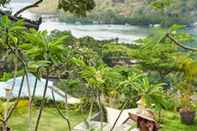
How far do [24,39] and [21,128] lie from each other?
6396mm

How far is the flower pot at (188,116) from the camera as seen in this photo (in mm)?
9456

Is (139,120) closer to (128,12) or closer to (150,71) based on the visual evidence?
(150,71)

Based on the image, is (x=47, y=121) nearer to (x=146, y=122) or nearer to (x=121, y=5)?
(x=146, y=122)

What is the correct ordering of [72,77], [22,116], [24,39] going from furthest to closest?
1. [22,116]
2. [72,77]
3. [24,39]

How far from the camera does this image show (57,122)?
367 inches

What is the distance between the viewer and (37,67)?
233 cm

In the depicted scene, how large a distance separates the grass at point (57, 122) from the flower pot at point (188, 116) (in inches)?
3.4

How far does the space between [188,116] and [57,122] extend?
2678 millimetres

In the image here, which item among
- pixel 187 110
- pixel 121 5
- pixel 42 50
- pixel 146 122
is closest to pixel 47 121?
pixel 187 110

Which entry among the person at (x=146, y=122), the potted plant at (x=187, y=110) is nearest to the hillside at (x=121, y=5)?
the potted plant at (x=187, y=110)

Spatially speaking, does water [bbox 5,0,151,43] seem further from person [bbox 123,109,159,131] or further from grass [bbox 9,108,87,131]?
person [bbox 123,109,159,131]

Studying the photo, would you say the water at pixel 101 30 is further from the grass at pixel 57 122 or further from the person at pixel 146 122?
the person at pixel 146 122

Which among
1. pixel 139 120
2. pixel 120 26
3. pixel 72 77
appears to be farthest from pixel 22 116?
pixel 120 26

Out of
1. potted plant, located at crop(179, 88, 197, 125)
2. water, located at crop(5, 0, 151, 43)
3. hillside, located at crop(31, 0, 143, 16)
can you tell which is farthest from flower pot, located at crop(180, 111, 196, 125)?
hillside, located at crop(31, 0, 143, 16)
